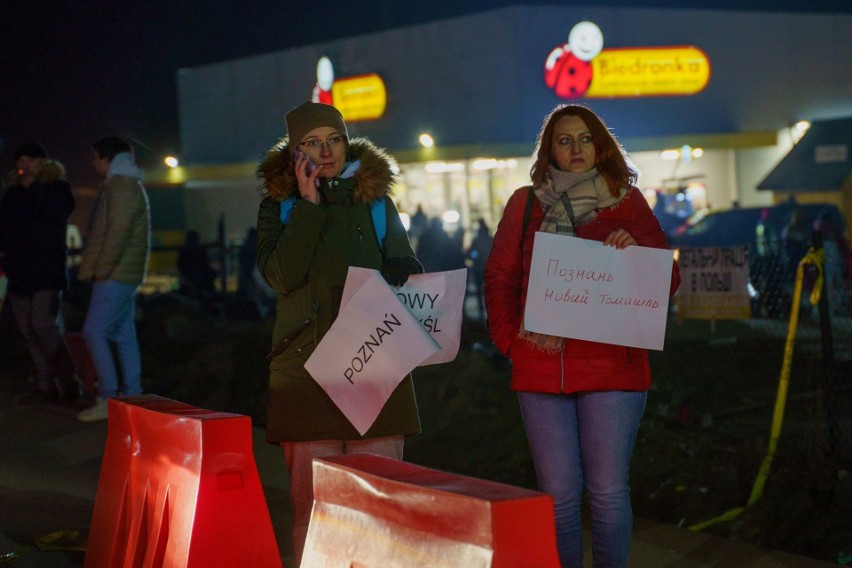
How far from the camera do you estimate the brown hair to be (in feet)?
13.2

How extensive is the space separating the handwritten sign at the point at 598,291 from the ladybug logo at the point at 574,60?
23.4 m

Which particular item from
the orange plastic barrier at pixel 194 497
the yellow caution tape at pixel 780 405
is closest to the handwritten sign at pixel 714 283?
the yellow caution tape at pixel 780 405

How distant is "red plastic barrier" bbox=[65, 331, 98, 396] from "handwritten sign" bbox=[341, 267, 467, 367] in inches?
249

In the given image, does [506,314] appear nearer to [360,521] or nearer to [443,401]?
[360,521]

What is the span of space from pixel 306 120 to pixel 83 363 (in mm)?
6572

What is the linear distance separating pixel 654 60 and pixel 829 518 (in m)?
23.3

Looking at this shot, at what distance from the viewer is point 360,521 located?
9.79ft

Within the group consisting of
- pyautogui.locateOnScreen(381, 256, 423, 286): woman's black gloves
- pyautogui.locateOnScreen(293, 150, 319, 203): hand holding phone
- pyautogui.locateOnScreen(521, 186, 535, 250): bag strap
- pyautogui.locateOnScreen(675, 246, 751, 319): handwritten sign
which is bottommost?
pyautogui.locateOnScreen(675, 246, 751, 319): handwritten sign

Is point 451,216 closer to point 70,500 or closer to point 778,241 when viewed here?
point 778,241

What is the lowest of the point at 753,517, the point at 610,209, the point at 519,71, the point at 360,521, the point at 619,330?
the point at 753,517

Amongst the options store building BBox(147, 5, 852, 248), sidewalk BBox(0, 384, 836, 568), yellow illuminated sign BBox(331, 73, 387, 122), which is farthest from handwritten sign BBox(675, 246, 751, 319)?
yellow illuminated sign BBox(331, 73, 387, 122)

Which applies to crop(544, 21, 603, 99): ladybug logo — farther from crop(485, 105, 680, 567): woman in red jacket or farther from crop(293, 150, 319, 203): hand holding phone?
crop(293, 150, 319, 203): hand holding phone

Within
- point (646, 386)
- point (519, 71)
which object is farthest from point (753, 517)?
point (519, 71)

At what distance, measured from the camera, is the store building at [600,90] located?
2695 cm
